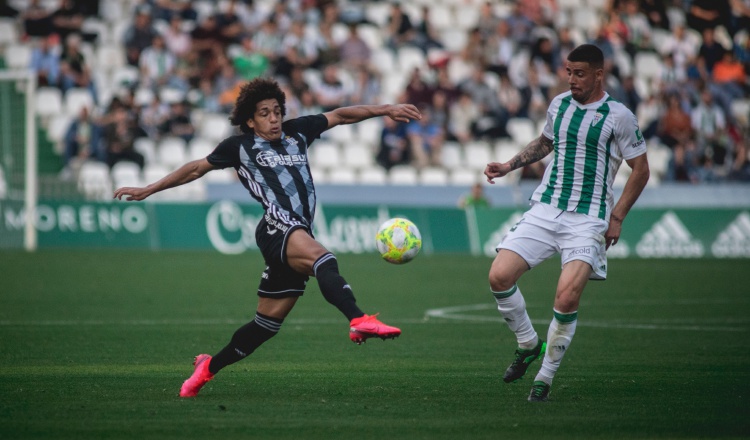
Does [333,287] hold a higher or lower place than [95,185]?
lower

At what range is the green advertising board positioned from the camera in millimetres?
24344

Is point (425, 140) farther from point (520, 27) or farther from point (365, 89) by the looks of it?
point (520, 27)

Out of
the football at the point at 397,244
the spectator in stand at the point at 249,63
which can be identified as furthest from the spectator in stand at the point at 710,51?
the football at the point at 397,244

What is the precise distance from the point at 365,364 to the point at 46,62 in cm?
1874

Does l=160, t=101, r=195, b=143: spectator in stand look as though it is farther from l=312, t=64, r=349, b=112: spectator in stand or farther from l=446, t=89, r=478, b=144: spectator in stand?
l=446, t=89, r=478, b=144: spectator in stand

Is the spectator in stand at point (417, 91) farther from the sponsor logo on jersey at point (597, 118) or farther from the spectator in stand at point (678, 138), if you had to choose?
the sponsor logo on jersey at point (597, 118)

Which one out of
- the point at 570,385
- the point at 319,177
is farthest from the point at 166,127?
the point at 570,385

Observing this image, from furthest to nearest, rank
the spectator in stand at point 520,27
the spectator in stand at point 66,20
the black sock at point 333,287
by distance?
1. the spectator in stand at point 520,27
2. the spectator in stand at point 66,20
3. the black sock at point 333,287

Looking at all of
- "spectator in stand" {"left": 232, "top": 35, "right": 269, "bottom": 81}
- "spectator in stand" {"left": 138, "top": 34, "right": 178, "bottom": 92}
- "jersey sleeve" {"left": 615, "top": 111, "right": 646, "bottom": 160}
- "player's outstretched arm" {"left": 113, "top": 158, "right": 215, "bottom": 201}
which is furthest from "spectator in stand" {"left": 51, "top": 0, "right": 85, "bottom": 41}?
"jersey sleeve" {"left": 615, "top": 111, "right": 646, "bottom": 160}

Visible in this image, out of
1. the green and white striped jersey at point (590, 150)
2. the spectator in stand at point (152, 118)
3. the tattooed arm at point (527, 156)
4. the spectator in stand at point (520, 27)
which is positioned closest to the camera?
the green and white striped jersey at point (590, 150)

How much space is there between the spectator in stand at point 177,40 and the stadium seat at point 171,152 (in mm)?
2342

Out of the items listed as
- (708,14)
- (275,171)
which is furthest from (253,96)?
(708,14)

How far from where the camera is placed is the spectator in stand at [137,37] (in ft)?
87.2

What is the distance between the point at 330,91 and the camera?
87.5ft
